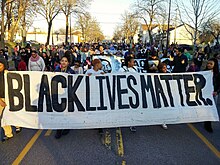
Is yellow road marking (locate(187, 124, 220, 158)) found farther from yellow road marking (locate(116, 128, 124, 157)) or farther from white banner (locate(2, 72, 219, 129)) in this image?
yellow road marking (locate(116, 128, 124, 157))

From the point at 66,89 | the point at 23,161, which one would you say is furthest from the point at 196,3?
the point at 23,161

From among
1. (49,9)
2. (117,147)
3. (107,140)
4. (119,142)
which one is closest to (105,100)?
(107,140)

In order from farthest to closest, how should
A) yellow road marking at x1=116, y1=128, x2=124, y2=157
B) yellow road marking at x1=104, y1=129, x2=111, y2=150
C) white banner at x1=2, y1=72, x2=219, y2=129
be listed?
white banner at x1=2, y1=72, x2=219, y2=129 → yellow road marking at x1=104, y1=129, x2=111, y2=150 → yellow road marking at x1=116, y1=128, x2=124, y2=157

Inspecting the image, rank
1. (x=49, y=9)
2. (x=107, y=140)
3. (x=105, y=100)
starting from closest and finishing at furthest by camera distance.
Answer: (x=107, y=140) < (x=105, y=100) < (x=49, y=9)

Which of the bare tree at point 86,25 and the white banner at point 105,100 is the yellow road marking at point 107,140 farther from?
the bare tree at point 86,25

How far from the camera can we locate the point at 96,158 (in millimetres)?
4910

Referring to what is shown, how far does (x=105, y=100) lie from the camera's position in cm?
610

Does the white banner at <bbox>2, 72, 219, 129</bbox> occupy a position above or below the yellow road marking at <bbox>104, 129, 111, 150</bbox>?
above

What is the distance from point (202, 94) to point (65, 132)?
322 cm

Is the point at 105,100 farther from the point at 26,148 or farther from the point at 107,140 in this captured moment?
the point at 26,148

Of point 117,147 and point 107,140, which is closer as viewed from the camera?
point 117,147

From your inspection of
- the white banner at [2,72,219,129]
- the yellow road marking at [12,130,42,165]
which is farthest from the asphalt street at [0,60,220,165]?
the white banner at [2,72,219,129]

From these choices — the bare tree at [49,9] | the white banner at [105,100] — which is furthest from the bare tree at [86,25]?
the white banner at [105,100]

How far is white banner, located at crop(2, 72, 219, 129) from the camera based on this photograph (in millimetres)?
5832
